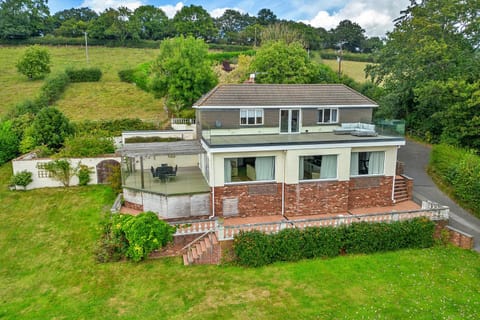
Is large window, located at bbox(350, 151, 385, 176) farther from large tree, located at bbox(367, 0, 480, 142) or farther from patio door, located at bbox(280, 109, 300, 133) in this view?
large tree, located at bbox(367, 0, 480, 142)

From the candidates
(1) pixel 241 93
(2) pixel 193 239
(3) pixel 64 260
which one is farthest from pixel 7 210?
(1) pixel 241 93

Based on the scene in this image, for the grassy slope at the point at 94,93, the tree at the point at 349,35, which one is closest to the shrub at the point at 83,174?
the grassy slope at the point at 94,93

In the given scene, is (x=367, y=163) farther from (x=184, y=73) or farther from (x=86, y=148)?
(x=184, y=73)

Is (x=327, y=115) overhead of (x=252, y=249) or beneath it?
overhead

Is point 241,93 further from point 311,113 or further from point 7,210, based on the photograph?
point 7,210

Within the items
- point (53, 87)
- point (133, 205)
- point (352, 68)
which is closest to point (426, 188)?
point (133, 205)

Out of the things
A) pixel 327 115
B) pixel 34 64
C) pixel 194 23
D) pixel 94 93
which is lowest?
pixel 327 115

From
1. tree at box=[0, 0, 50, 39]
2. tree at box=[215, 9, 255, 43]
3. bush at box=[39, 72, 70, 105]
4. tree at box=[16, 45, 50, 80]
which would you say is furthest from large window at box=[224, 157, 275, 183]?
tree at box=[215, 9, 255, 43]
